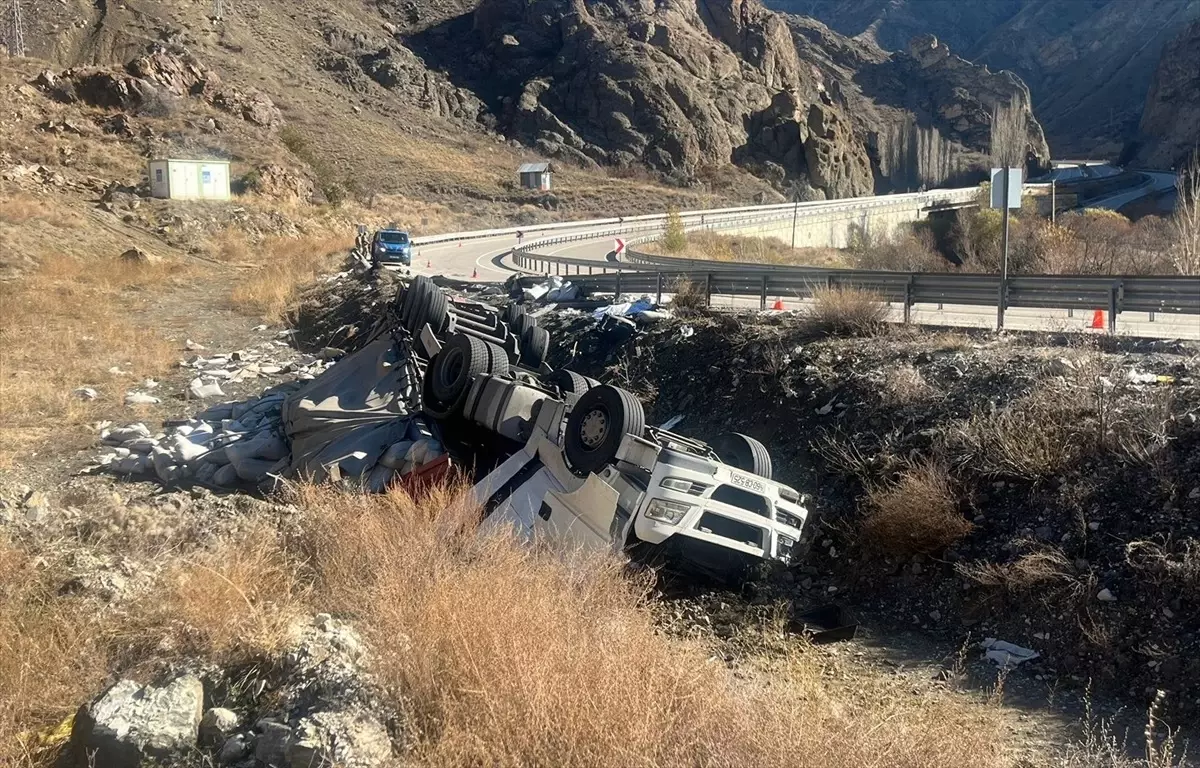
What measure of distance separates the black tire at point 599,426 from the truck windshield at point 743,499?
0.83 metres

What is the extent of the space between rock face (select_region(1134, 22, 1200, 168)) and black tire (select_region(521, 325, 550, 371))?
12125 cm

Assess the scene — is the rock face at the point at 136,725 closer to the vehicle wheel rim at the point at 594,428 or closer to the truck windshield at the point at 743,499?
the vehicle wheel rim at the point at 594,428

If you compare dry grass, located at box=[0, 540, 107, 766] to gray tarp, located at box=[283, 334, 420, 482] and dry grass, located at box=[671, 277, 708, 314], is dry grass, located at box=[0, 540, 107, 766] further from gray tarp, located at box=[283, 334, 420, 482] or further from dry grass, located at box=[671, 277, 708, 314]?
dry grass, located at box=[671, 277, 708, 314]

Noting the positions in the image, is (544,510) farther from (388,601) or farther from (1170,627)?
(1170,627)

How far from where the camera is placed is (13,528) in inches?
268

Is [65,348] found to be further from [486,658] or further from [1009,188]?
[486,658]

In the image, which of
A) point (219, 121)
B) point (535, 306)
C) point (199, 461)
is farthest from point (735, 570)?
point (219, 121)

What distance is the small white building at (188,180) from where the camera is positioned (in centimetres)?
4100

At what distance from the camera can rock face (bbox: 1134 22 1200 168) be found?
4510 inches

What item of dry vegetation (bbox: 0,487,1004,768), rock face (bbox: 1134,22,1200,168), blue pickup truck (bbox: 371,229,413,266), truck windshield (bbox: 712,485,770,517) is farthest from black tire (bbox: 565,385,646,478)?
rock face (bbox: 1134,22,1200,168)

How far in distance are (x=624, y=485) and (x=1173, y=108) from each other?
140 metres

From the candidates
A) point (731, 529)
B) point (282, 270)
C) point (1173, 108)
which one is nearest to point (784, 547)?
point (731, 529)

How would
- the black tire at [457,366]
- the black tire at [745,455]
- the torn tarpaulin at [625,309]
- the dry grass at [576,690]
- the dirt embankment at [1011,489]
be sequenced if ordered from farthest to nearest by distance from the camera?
the torn tarpaulin at [625,309] < the black tire at [457,366] < the black tire at [745,455] < the dirt embankment at [1011,489] < the dry grass at [576,690]

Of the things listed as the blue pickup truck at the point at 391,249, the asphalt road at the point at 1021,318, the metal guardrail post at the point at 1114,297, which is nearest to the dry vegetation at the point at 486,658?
the asphalt road at the point at 1021,318
